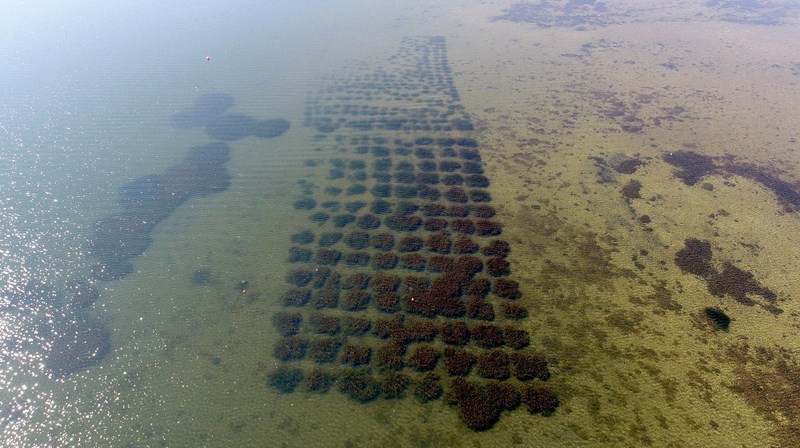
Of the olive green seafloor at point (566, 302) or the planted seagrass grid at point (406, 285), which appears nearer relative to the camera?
the olive green seafloor at point (566, 302)

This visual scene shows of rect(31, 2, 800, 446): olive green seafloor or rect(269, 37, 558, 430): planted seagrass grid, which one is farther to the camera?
rect(269, 37, 558, 430): planted seagrass grid

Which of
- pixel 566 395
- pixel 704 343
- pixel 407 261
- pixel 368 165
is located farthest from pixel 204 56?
pixel 704 343

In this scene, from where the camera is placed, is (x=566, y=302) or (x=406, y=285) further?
(x=406, y=285)

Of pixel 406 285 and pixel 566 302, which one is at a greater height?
pixel 406 285
